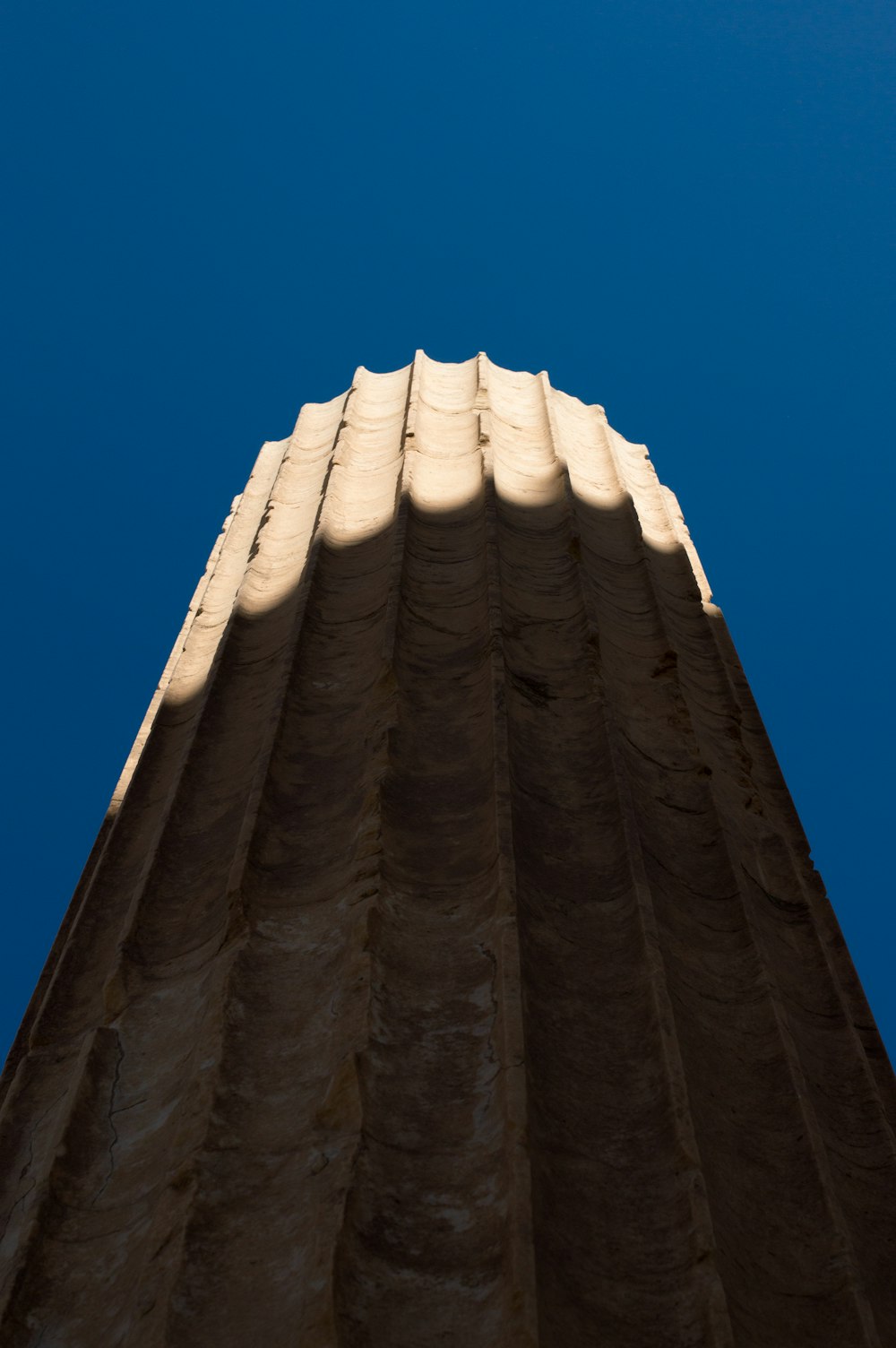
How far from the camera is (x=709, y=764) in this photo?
5.80 m

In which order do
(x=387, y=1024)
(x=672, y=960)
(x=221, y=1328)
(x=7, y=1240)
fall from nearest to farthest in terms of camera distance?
(x=221, y=1328), (x=7, y=1240), (x=387, y=1024), (x=672, y=960)

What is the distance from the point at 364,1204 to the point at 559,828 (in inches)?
75.9

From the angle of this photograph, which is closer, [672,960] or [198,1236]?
[198,1236]

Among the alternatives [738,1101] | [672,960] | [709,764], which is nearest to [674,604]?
[709,764]

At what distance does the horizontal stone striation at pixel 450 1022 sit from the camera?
2992 millimetres

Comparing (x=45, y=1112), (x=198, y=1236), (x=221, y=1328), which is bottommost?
(x=221, y=1328)

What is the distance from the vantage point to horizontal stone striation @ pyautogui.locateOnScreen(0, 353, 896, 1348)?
9.82 feet

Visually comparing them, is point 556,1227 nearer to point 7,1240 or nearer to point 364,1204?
point 364,1204

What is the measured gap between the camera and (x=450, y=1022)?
3.72 metres

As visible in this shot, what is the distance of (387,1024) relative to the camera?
366 centimetres

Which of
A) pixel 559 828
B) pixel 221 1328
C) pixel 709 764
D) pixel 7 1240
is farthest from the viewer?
pixel 709 764

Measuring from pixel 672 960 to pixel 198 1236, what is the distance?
176 centimetres

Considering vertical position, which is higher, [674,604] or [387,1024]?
[674,604]

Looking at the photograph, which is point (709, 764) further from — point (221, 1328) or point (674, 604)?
point (221, 1328)
